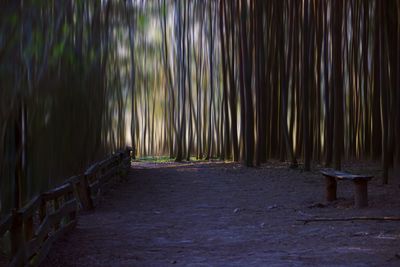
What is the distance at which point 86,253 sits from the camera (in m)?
5.52

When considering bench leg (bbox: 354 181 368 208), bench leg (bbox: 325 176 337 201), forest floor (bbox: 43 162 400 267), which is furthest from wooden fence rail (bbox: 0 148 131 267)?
bench leg (bbox: 354 181 368 208)

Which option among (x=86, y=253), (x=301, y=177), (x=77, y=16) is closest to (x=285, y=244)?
(x=86, y=253)

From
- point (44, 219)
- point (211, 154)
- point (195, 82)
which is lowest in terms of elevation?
point (211, 154)

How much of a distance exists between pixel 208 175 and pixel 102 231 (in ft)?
25.1

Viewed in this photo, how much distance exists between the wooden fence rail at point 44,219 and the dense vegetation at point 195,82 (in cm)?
19

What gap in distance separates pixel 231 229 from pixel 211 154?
15.8 meters

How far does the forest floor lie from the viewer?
519cm

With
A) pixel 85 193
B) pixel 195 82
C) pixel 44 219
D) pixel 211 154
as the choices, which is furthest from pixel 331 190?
pixel 195 82

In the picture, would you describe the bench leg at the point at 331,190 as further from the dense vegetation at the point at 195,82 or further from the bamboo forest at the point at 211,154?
the dense vegetation at the point at 195,82

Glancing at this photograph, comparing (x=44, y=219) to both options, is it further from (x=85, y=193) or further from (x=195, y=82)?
(x=195, y=82)

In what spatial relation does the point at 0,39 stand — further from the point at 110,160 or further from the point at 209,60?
the point at 209,60

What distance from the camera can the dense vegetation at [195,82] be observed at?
16.5ft

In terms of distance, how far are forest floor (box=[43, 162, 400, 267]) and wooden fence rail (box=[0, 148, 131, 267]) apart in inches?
6.2

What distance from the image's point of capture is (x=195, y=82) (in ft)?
84.0
